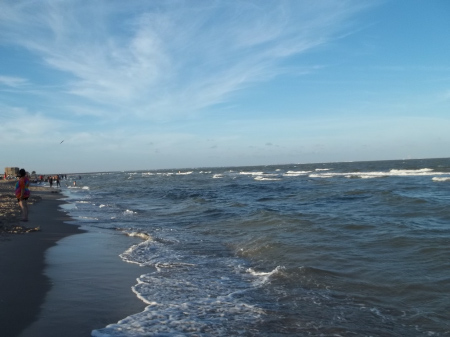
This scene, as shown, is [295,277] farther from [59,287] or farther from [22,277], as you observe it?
[22,277]

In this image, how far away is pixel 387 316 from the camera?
229 inches

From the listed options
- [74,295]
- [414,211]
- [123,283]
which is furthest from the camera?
[414,211]

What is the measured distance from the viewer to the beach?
199 inches

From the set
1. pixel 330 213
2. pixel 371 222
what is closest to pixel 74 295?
pixel 371 222

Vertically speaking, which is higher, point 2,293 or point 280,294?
point 2,293

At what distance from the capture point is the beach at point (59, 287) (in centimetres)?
504

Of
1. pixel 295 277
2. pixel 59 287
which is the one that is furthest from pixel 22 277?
pixel 295 277

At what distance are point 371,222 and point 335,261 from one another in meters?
5.56

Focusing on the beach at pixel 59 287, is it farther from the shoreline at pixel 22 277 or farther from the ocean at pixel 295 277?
the ocean at pixel 295 277

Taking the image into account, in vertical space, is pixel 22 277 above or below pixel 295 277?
above

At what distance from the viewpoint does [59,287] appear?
6672 millimetres

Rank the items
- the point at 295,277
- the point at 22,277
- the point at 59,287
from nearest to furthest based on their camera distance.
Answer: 1. the point at 59,287
2. the point at 22,277
3. the point at 295,277

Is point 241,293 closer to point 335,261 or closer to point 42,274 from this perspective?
point 335,261

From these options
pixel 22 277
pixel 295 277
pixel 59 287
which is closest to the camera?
pixel 59 287
